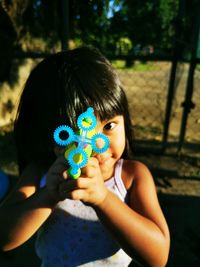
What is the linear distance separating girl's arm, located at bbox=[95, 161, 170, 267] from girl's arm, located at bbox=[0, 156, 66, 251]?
A: 0.15 m

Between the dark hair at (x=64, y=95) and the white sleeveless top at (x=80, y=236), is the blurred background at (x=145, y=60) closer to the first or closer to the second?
the white sleeveless top at (x=80, y=236)

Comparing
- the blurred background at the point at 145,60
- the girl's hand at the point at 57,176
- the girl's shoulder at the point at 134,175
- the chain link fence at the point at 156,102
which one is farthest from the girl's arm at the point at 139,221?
the chain link fence at the point at 156,102

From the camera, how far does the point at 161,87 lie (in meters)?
5.52

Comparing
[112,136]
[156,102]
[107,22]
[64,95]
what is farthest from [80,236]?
[156,102]

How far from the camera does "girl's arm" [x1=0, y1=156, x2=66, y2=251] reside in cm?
91

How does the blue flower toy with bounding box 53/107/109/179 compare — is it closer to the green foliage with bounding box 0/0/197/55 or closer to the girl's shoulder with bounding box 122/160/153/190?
the girl's shoulder with bounding box 122/160/153/190

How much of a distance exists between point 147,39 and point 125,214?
133 inches

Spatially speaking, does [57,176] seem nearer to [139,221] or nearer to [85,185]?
[85,185]

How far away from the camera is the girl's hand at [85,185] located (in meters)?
0.70

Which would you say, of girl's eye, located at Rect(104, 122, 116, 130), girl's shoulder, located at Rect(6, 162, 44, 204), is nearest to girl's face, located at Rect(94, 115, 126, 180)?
girl's eye, located at Rect(104, 122, 116, 130)

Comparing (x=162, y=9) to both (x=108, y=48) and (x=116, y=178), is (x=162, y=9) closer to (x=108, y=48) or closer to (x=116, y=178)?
(x=108, y=48)

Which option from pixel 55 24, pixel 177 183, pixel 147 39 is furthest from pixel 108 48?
pixel 177 183

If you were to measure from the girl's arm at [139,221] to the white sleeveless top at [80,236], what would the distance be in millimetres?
60

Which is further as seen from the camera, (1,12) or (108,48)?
(1,12)
